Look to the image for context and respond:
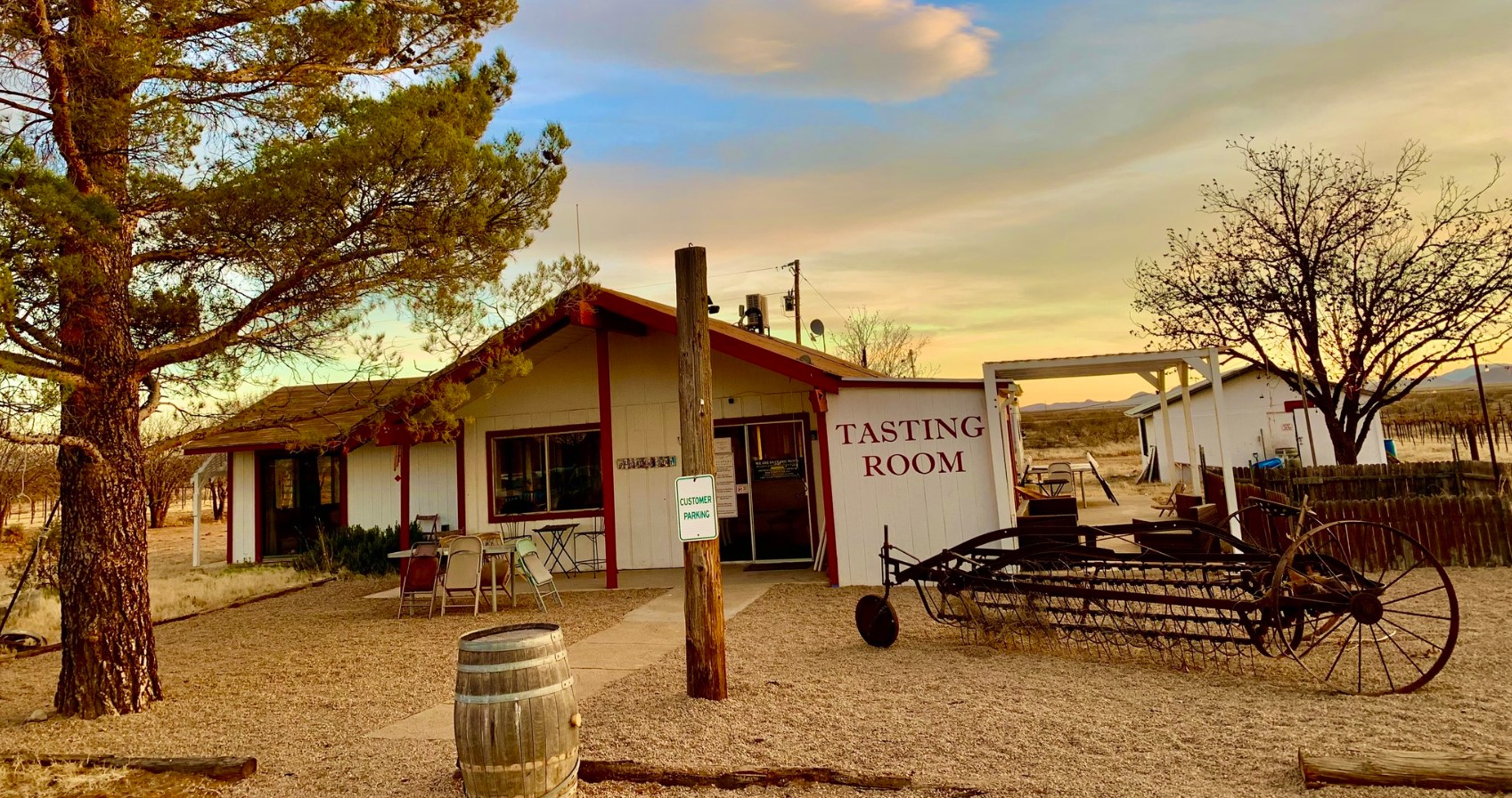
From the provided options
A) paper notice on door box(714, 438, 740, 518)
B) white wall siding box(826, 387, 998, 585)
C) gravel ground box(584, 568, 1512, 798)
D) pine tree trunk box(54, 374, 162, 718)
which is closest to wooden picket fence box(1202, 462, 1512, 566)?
gravel ground box(584, 568, 1512, 798)

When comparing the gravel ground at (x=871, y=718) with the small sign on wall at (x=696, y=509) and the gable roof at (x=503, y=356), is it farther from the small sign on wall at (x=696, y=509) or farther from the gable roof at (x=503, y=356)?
the gable roof at (x=503, y=356)

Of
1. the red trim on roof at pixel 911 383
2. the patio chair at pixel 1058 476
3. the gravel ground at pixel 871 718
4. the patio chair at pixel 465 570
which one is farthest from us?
the patio chair at pixel 1058 476

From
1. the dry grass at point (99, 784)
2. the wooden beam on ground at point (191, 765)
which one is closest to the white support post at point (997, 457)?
the wooden beam on ground at point (191, 765)

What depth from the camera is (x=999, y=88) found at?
10328 millimetres

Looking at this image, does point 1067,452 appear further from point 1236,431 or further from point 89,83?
point 89,83

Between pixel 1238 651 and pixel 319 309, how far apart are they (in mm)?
6969

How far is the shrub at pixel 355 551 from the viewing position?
45.0 ft

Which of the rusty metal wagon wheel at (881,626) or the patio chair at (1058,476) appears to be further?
the patio chair at (1058,476)

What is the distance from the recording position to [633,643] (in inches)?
296

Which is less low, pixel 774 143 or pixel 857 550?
pixel 774 143

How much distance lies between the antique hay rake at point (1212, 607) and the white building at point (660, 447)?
2.24 m

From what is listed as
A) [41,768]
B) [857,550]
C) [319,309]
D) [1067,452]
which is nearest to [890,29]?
[857,550]

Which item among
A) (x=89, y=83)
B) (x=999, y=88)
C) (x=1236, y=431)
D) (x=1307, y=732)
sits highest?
(x=999, y=88)

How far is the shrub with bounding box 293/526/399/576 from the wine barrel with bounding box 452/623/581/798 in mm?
11245
